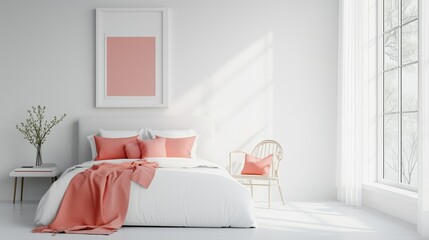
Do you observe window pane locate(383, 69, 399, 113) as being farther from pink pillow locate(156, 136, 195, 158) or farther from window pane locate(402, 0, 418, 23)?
pink pillow locate(156, 136, 195, 158)

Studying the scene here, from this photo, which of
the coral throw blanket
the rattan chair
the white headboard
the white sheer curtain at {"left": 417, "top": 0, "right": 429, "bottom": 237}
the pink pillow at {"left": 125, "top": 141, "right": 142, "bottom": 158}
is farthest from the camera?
the white headboard

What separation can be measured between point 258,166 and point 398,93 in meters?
1.84

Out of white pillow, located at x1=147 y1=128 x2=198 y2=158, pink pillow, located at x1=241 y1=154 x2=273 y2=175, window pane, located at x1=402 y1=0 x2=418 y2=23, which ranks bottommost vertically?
pink pillow, located at x1=241 y1=154 x2=273 y2=175

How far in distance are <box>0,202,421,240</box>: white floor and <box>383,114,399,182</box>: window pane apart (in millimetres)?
485

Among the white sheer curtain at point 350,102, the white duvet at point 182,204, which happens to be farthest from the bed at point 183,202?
the white sheer curtain at point 350,102

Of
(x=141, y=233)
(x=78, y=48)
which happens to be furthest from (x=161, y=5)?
(x=141, y=233)

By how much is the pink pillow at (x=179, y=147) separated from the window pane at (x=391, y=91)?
2.40 m

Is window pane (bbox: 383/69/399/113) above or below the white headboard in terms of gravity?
above

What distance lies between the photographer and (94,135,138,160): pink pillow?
21.8ft

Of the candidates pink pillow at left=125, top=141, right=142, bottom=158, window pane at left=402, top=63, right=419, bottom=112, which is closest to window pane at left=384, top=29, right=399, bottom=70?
window pane at left=402, top=63, right=419, bottom=112

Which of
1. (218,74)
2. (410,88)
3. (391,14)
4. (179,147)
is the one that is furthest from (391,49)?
(179,147)

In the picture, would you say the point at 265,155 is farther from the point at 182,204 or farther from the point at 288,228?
the point at 182,204

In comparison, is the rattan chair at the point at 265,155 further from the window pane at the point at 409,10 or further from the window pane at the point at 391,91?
the window pane at the point at 409,10

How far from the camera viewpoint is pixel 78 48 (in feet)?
24.0
